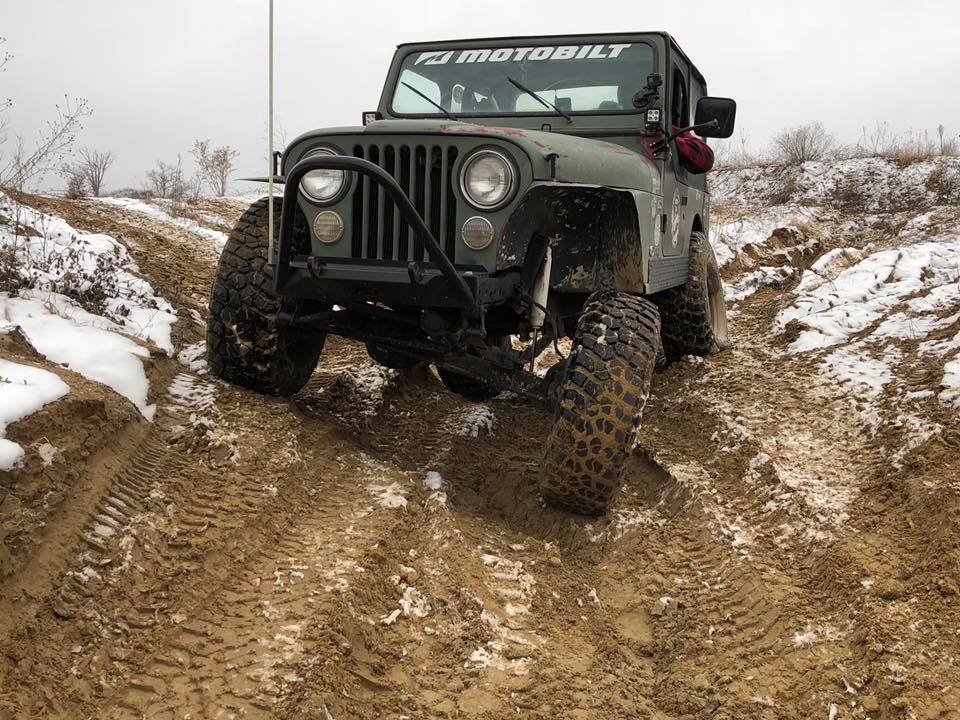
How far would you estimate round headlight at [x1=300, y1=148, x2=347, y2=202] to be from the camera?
3127 millimetres

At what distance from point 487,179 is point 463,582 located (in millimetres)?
1413

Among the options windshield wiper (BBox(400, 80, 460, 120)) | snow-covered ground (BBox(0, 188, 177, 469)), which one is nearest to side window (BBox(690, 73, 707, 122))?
windshield wiper (BBox(400, 80, 460, 120))

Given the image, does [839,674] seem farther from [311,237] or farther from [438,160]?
[311,237]

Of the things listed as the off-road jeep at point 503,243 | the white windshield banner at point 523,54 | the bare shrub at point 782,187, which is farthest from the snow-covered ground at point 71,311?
the bare shrub at point 782,187

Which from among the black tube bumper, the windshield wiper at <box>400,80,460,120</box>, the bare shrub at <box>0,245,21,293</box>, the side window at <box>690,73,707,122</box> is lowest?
the bare shrub at <box>0,245,21,293</box>

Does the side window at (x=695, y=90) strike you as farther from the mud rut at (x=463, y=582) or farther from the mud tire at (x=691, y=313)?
the mud rut at (x=463, y=582)

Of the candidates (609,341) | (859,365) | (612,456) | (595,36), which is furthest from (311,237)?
(859,365)

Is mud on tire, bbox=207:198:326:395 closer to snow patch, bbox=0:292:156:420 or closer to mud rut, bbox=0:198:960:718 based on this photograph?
mud rut, bbox=0:198:960:718

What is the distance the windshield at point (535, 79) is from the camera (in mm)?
4156

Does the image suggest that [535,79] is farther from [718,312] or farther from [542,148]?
[718,312]

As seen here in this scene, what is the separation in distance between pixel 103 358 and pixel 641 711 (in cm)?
252

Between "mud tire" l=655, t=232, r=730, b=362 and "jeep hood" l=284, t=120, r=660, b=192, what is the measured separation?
156 cm

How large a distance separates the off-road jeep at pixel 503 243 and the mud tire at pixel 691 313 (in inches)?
25.1

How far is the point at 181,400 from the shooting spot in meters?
3.54
